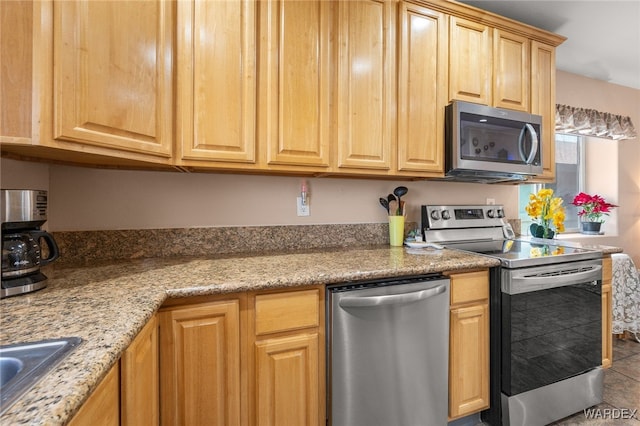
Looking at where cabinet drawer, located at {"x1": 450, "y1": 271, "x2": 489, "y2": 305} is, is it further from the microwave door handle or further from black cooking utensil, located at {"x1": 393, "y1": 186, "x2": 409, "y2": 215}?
the microwave door handle

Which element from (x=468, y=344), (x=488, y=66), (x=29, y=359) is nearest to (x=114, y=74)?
(x=29, y=359)

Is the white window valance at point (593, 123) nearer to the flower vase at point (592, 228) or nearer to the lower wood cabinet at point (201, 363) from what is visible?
the flower vase at point (592, 228)

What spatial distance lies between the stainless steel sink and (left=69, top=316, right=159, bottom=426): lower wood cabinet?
0.09 metres

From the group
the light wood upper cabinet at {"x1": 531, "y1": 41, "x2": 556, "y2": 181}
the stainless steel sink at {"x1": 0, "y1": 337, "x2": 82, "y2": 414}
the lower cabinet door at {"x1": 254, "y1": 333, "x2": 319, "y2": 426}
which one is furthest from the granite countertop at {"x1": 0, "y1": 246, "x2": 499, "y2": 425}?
the light wood upper cabinet at {"x1": 531, "y1": 41, "x2": 556, "y2": 181}

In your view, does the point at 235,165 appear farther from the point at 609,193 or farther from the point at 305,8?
the point at 609,193

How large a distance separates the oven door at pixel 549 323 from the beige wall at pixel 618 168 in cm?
184

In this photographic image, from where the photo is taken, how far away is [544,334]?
1573mm

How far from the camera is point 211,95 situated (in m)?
1.39

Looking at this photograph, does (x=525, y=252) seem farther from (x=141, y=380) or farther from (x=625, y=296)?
(x=141, y=380)

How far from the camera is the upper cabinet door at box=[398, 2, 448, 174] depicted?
1.76 m

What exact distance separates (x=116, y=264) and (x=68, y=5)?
3.24 feet

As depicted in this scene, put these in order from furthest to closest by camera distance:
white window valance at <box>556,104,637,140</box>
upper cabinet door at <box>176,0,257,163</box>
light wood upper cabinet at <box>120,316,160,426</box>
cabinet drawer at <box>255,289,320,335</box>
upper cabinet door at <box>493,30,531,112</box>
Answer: white window valance at <box>556,104,637,140</box> < upper cabinet door at <box>493,30,531,112</box> < upper cabinet door at <box>176,0,257,163</box> < cabinet drawer at <box>255,289,320,335</box> < light wood upper cabinet at <box>120,316,160,426</box>

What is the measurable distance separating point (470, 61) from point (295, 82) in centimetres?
116

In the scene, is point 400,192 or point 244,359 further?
point 400,192
